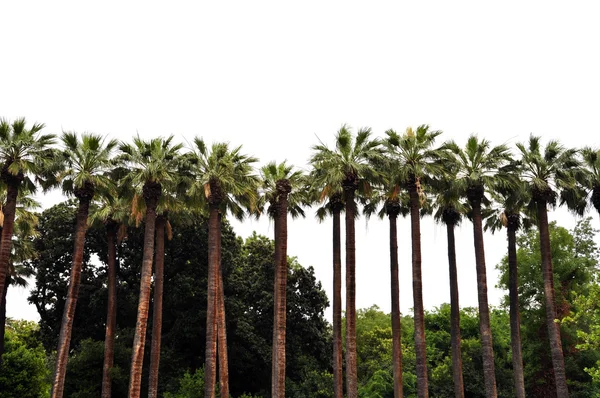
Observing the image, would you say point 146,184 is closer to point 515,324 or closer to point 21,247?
point 21,247

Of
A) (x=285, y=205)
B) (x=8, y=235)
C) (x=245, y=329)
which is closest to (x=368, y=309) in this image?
(x=245, y=329)

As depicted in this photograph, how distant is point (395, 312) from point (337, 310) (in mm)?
3266

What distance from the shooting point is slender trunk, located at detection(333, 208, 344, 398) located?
3797 cm

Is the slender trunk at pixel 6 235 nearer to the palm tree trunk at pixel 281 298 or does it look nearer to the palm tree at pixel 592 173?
the palm tree trunk at pixel 281 298

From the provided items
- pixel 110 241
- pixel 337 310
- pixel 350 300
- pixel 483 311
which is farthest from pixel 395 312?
pixel 110 241

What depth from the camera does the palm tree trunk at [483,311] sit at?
35.2m

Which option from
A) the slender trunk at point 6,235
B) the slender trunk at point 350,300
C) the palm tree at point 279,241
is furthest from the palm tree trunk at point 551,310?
the slender trunk at point 6,235

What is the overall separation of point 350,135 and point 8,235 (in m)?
18.5

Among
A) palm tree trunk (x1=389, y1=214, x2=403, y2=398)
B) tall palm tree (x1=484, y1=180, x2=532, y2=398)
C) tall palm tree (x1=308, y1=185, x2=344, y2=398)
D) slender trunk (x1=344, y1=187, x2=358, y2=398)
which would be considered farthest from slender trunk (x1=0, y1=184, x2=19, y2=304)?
tall palm tree (x1=484, y1=180, x2=532, y2=398)

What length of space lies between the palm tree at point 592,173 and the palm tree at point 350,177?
436 inches

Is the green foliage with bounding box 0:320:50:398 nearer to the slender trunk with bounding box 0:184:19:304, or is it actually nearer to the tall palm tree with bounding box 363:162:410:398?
the slender trunk with bounding box 0:184:19:304

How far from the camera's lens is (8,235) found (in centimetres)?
3400

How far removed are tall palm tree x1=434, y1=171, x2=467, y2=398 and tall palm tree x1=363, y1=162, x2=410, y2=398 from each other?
2216 mm

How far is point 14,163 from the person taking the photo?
1332 inches
